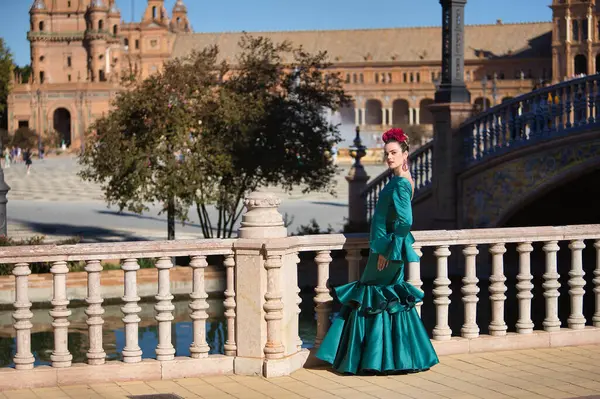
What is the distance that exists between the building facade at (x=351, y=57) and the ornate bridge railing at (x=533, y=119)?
90438 mm

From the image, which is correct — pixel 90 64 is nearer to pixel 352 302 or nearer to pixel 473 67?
pixel 473 67

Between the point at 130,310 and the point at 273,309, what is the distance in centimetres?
88

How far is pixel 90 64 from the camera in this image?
389 ft

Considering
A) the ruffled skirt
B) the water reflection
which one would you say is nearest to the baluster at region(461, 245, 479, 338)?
the ruffled skirt

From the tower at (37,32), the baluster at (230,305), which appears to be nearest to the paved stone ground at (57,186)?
the baluster at (230,305)

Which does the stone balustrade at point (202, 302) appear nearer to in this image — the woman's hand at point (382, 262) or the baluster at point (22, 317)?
the baluster at point (22, 317)

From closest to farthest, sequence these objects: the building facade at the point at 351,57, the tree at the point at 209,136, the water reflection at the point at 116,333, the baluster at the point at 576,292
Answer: the baluster at the point at 576,292, the water reflection at the point at 116,333, the tree at the point at 209,136, the building facade at the point at 351,57

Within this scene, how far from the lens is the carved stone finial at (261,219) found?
23.8 feet

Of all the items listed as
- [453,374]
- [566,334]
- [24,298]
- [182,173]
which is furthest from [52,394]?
[182,173]

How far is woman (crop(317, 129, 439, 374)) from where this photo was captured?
23.5 feet

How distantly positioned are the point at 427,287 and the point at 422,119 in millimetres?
114011

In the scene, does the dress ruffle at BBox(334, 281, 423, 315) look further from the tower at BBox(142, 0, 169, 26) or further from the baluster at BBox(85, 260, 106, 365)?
the tower at BBox(142, 0, 169, 26)

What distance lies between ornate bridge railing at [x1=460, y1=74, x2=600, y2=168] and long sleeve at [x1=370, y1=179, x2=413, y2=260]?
987cm

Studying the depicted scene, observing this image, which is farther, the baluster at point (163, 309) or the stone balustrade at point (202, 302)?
the baluster at point (163, 309)
